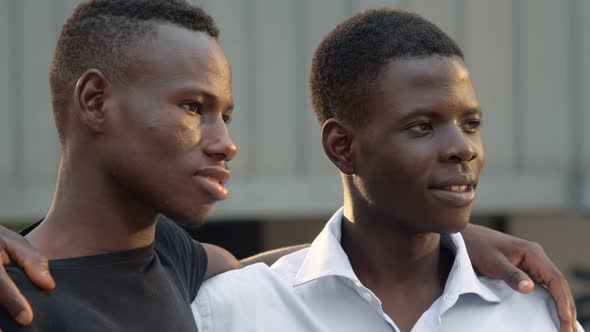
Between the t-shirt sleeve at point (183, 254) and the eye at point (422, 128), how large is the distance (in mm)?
729

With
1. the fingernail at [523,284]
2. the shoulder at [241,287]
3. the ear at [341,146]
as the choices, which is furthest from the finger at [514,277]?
the shoulder at [241,287]

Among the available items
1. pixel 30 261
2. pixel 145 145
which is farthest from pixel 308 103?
pixel 30 261

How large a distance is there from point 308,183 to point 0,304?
501 centimetres

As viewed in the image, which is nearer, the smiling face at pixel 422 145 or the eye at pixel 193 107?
the eye at pixel 193 107

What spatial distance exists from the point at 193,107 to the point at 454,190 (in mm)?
799

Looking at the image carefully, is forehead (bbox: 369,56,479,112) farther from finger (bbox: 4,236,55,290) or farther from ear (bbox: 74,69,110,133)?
finger (bbox: 4,236,55,290)

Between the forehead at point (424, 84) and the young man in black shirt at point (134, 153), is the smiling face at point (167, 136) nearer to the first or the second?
the young man in black shirt at point (134, 153)

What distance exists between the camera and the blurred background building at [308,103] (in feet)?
22.6

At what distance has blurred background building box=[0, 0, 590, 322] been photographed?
689cm

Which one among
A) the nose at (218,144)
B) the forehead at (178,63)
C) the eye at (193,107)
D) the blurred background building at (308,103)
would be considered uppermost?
the forehead at (178,63)

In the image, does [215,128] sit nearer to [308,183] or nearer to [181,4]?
[181,4]

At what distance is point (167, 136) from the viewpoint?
228cm

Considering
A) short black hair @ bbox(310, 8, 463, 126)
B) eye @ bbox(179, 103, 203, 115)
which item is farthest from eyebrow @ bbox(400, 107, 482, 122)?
eye @ bbox(179, 103, 203, 115)

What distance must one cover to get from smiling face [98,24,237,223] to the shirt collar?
1.83ft
